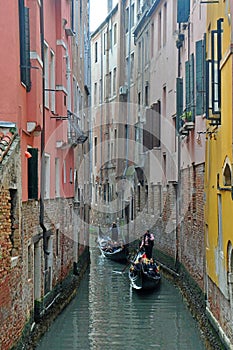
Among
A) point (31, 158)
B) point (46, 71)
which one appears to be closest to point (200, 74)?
point (46, 71)

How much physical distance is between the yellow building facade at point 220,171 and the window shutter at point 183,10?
421 cm

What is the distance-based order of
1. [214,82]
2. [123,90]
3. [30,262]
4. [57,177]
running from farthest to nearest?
[123,90], [57,177], [30,262], [214,82]

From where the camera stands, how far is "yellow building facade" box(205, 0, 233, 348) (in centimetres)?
948

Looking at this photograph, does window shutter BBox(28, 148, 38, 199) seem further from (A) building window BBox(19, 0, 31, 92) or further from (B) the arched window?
(B) the arched window

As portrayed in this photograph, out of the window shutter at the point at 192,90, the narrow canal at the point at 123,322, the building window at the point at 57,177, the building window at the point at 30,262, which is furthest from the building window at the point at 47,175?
the window shutter at the point at 192,90

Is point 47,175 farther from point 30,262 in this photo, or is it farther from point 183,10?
point 183,10

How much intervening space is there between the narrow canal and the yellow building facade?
47.2 inches

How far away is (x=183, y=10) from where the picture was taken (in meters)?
17.0

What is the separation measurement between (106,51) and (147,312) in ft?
79.5

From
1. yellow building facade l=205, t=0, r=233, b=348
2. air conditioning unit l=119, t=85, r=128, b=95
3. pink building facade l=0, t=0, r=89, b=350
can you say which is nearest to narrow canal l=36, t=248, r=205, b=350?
pink building facade l=0, t=0, r=89, b=350

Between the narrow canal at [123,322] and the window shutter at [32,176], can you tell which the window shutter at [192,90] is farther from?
the window shutter at [32,176]

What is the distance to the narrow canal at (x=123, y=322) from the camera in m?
12.3

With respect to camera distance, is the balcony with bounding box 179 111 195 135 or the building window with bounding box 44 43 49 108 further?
the balcony with bounding box 179 111 195 135

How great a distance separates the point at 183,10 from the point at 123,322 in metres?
7.88
